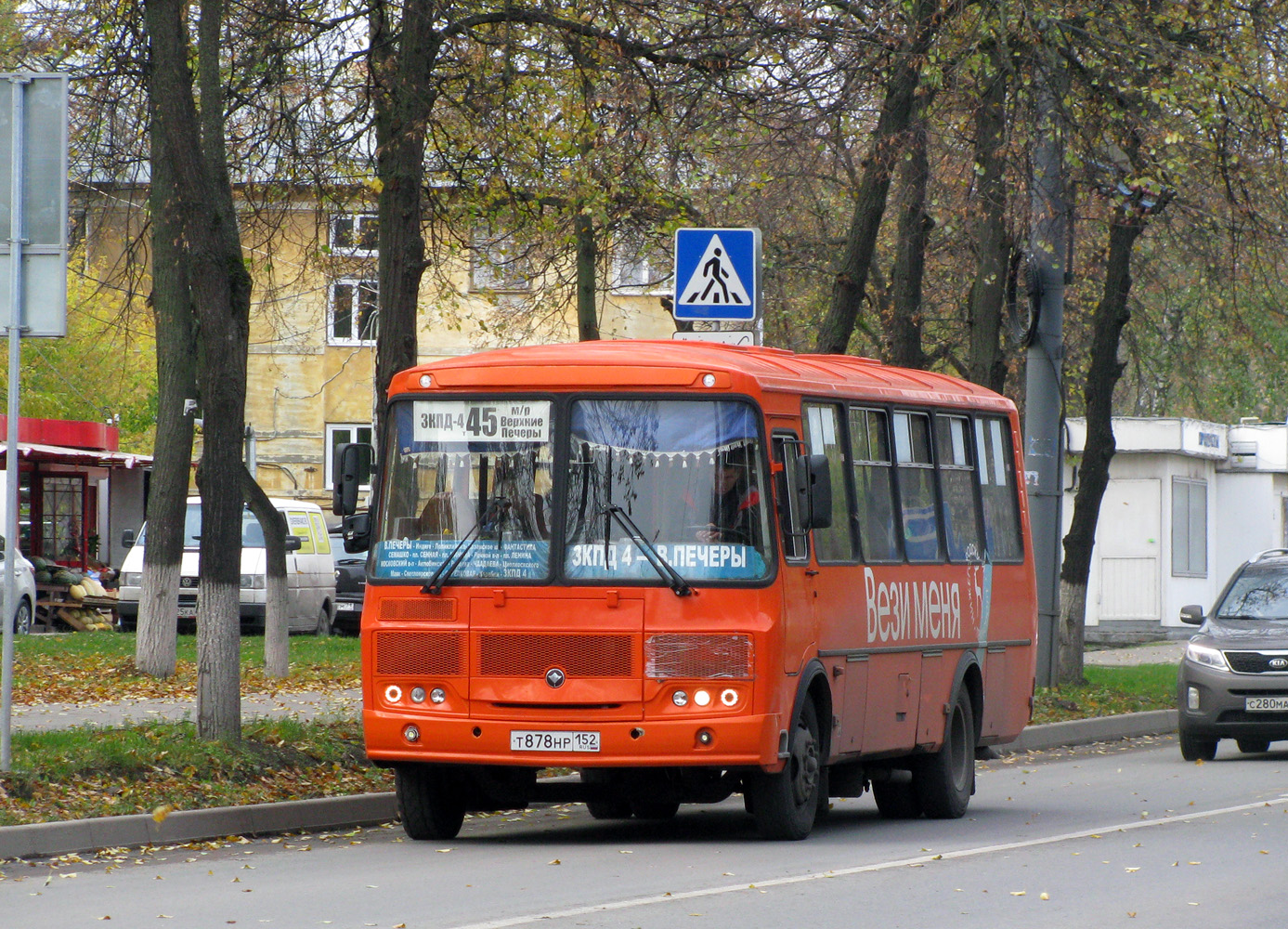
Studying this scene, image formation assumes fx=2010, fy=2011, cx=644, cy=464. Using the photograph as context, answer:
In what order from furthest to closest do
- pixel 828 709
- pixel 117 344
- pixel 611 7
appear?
1. pixel 117 344
2. pixel 611 7
3. pixel 828 709

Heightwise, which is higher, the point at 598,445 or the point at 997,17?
the point at 997,17

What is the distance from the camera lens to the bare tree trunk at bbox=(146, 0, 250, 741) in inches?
498

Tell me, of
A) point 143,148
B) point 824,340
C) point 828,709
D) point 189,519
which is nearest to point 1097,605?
point 189,519

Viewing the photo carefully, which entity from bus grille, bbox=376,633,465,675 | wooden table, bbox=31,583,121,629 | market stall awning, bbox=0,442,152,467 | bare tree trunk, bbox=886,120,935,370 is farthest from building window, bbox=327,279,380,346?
bus grille, bbox=376,633,465,675

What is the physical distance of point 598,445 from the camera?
1122cm

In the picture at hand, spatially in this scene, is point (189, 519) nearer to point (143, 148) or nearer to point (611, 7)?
point (143, 148)

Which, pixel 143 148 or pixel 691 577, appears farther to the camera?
pixel 143 148

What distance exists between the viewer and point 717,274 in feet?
48.7

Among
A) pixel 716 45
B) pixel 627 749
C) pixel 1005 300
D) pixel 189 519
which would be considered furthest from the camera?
pixel 189 519

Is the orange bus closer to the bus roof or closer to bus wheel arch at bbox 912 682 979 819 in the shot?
the bus roof

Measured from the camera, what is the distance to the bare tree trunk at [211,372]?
1265cm

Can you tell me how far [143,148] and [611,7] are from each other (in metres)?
4.90

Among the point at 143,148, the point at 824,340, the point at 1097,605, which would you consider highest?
the point at 143,148

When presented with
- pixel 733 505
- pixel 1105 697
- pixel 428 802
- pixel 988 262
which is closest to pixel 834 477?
pixel 733 505
